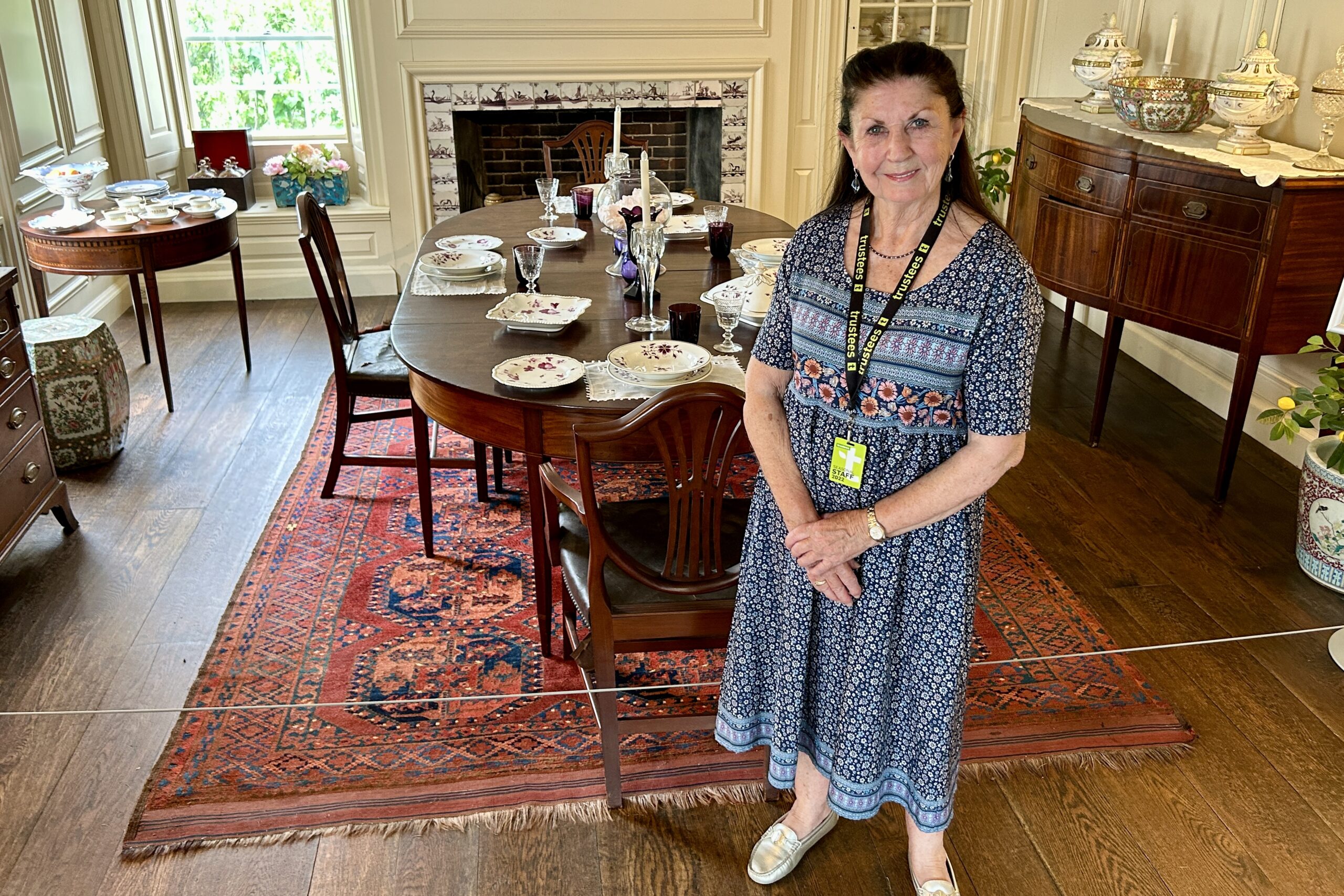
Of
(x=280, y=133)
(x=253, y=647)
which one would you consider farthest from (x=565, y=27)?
(x=253, y=647)

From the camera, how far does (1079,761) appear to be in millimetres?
2369

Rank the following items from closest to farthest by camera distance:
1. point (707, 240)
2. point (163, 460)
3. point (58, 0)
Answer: point (707, 240)
point (163, 460)
point (58, 0)

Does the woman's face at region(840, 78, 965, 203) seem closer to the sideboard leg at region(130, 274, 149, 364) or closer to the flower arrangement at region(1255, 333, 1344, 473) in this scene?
the flower arrangement at region(1255, 333, 1344, 473)

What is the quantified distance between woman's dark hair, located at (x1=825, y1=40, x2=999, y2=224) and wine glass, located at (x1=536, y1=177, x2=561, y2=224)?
205 centimetres

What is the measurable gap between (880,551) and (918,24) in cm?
428

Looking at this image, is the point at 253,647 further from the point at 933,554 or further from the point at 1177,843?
the point at 1177,843

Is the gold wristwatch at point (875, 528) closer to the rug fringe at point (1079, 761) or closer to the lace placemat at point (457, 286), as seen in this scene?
the rug fringe at point (1079, 761)

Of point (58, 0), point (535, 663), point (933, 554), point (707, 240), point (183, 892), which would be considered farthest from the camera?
point (58, 0)

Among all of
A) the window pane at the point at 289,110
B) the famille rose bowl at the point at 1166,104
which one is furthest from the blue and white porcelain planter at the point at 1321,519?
the window pane at the point at 289,110

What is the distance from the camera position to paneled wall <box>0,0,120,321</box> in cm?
411

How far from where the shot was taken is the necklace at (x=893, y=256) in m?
1.63

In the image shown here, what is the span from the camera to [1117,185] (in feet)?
11.6

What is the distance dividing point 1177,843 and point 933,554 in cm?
94

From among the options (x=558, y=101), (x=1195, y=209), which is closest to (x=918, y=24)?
(x=558, y=101)
